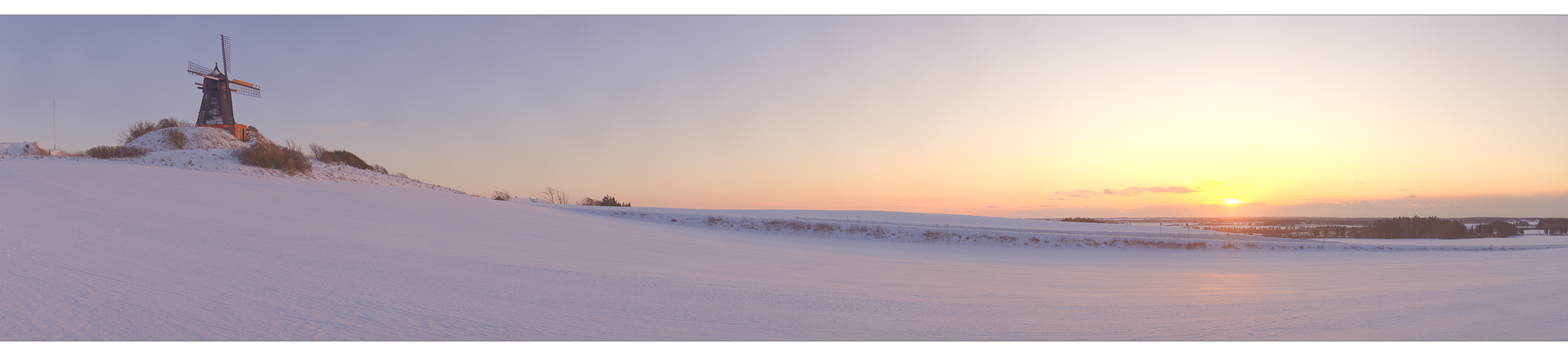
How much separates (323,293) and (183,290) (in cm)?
114

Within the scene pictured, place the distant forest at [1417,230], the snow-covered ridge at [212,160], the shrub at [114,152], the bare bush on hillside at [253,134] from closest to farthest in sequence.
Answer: the snow-covered ridge at [212,160] → the distant forest at [1417,230] → the shrub at [114,152] → the bare bush on hillside at [253,134]

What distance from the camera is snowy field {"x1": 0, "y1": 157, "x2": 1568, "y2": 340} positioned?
17.3ft

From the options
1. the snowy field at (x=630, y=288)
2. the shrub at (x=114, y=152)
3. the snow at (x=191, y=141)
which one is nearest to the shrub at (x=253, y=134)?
the snow at (x=191, y=141)

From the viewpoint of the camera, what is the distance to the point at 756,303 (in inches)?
253

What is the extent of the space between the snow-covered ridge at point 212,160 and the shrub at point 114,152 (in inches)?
20.1

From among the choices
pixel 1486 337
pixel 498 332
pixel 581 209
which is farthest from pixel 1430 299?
pixel 581 209

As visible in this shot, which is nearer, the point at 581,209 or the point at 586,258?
the point at 586,258

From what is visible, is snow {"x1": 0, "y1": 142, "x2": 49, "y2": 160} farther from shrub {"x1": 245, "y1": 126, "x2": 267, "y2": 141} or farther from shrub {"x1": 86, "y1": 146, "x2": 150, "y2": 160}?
shrub {"x1": 245, "y1": 126, "x2": 267, "y2": 141}

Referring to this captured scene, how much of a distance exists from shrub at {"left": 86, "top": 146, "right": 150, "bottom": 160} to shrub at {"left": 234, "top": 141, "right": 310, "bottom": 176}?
3.31 meters

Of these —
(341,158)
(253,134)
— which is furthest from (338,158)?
(253,134)

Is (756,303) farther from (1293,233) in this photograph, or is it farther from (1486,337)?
(1293,233)

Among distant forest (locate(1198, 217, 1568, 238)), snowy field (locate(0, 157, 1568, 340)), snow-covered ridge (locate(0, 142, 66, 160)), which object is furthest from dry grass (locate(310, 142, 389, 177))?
distant forest (locate(1198, 217, 1568, 238))

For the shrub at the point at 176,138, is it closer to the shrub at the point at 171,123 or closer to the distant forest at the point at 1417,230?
the shrub at the point at 171,123

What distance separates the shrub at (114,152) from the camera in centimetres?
2431
